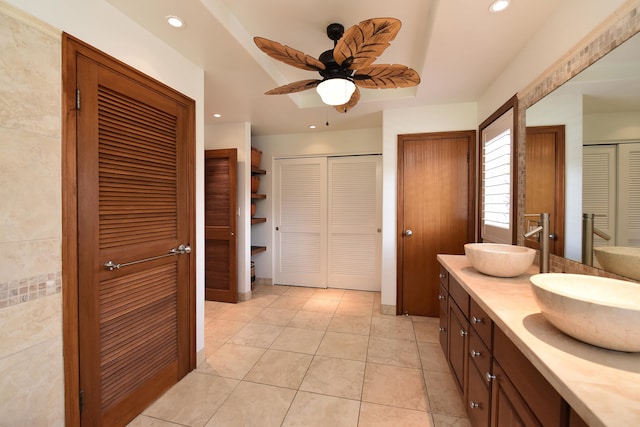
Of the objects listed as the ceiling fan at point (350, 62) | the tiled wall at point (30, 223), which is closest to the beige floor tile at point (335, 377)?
the tiled wall at point (30, 223)

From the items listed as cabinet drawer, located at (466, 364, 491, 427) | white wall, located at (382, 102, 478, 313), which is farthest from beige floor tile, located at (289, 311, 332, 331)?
cabinet drawer, located at (466, 364, 491, 427)

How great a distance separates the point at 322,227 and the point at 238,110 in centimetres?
197

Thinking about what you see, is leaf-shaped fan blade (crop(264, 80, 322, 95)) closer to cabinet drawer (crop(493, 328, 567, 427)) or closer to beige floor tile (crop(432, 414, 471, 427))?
cabinet drawer (crop(493, 328, 567, 427))

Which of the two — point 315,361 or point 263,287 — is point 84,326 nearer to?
point 315,361

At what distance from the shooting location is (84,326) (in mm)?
1301

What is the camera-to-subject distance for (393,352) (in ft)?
7.53

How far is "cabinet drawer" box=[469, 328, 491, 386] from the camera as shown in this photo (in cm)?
116

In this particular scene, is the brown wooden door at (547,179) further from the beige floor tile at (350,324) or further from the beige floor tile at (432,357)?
the beige floor tile at (350,324)

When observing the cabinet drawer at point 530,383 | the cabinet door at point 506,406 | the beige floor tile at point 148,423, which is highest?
the cabinet drawer at point 530,383

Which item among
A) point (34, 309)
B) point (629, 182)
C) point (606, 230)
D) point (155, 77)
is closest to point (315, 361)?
point (34, 309)

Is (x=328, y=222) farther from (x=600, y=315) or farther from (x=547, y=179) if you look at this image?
(x=600, y=315)

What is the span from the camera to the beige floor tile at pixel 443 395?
1631mm

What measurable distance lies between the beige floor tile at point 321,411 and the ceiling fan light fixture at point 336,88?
1.95m

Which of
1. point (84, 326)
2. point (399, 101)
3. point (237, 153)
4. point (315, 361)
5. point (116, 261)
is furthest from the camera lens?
point (237, 153)
